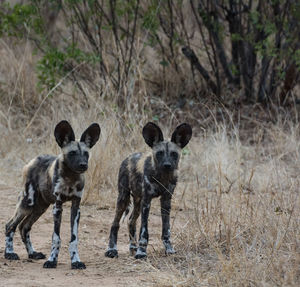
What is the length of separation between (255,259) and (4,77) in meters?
8.22

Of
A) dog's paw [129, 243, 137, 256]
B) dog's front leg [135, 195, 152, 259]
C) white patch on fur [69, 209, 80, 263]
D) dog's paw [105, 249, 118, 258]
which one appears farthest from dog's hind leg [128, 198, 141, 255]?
white patch on fur [69, 209, 80, 263]

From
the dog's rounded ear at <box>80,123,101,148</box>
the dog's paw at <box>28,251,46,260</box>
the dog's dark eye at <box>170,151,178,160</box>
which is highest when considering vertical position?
the dog's rounded ear at <box>80,123,101,148</box>

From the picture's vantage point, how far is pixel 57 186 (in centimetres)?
505

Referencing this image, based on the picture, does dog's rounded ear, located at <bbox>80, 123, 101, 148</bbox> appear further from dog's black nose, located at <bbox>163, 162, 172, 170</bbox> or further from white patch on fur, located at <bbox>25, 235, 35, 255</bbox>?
white patch on fur, located at <bbox>25, 235, 35, 255</bbox>

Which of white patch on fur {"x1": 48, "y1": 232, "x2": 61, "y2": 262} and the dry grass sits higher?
the dry grass

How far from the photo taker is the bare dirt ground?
179 inches

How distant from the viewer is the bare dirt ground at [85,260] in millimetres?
4559

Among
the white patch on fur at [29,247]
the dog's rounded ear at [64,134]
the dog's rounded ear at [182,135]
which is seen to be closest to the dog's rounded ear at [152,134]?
the dog's rounded ear at [182,135]

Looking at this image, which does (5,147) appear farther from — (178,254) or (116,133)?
(178,254)

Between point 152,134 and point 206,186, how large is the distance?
2962mm

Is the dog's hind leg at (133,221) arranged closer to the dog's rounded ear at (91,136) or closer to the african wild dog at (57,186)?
the african wild dog at (57,186)

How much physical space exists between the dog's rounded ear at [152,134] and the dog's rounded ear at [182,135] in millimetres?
106

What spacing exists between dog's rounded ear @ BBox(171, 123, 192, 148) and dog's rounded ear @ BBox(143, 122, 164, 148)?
0.11 m

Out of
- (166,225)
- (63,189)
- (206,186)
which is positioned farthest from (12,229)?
(206,186)
